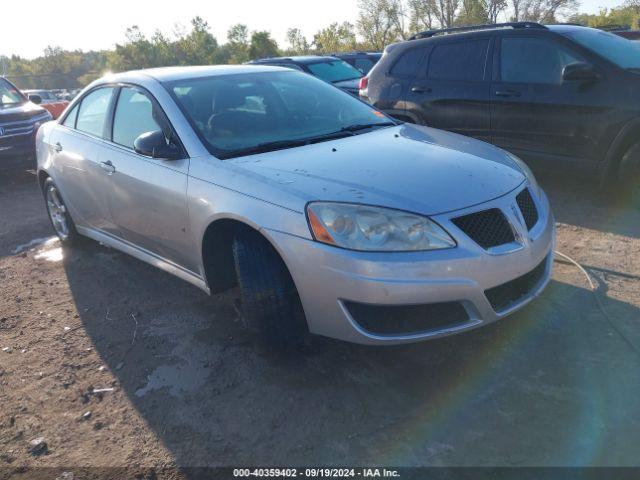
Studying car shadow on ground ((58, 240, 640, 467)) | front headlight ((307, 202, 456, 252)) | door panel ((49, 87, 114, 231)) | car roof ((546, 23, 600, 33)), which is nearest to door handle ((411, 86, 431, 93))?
car roof ((546, 23, 600, 33))

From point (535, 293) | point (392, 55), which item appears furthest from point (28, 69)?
point (535, 293)

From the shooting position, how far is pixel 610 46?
557cm

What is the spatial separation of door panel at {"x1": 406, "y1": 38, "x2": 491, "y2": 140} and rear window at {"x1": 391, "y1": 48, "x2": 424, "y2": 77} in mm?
142

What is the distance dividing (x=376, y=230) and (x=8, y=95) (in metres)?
9.52

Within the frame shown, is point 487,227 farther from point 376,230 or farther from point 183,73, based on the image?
point 183,73

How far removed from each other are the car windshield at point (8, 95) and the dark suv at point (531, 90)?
6564 mm

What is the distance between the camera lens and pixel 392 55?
706 cm

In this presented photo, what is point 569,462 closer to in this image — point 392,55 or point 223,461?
point 223,461

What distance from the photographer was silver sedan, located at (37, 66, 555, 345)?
2.61m

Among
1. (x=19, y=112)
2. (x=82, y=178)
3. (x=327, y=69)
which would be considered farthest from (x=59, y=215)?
(x=327, y=69)

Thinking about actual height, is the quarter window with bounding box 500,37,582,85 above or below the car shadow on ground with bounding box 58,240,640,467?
above

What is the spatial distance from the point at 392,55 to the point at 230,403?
5.41 m

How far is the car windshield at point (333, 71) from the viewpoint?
10.9m

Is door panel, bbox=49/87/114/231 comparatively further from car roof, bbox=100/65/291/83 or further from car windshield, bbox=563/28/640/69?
car windshield, bbox=563/28/640/69
